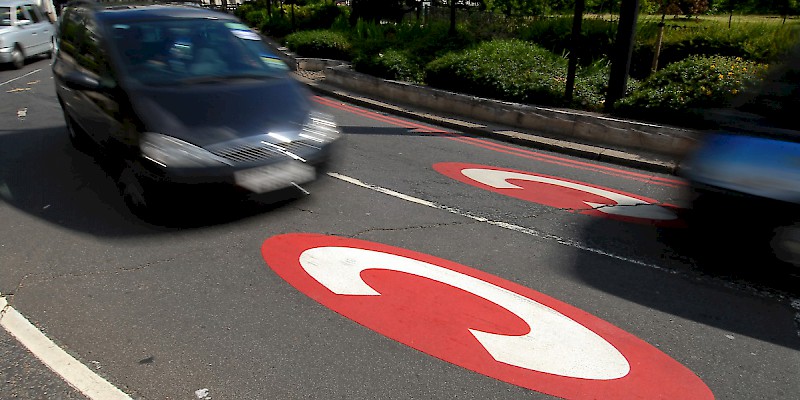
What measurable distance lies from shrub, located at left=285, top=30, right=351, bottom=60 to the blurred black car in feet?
45.9

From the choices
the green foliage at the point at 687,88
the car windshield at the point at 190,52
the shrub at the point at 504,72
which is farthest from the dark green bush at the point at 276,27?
the car windshield at the point at 190,52

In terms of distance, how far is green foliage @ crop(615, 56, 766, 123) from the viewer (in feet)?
30.1

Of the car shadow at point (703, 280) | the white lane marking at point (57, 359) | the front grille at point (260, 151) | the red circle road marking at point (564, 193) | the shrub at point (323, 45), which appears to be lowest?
the white lane marking at point (57, 359)

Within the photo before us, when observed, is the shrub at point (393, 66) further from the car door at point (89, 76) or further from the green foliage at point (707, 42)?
the car door at point (89, 76)

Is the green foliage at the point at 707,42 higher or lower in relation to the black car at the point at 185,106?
higher

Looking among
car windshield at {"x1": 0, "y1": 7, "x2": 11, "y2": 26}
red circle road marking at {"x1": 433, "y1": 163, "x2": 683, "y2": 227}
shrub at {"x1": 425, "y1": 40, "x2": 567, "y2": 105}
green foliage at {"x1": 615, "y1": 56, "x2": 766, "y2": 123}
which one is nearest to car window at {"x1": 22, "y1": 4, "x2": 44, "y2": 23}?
car windshield at {"x1": 0, "y1": 7, "x2": 11, "y2": 26}

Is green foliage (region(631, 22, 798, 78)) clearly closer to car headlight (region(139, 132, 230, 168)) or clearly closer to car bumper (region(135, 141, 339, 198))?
car bumper (region(135, 141, 339, 198))

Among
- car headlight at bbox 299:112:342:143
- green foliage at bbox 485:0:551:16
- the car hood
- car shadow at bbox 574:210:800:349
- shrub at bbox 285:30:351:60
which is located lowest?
car shadow at bbox 574:210:800:349

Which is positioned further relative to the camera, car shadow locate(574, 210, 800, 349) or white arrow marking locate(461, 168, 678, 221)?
white arrow marking locate(461, 168, 678, 221)

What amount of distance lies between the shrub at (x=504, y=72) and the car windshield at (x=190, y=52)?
5940 millimetres

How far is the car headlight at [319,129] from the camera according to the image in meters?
5.65

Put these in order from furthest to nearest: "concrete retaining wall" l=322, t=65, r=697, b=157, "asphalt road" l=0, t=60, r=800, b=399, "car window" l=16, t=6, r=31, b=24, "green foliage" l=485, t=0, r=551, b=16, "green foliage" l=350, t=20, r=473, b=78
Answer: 1. "car window" l=16, t=6, r=31, b=24
2. "green foliage" l=485, t=0, r=551, b=16
3. "green foliage" l=350, t=20, r=473, b=78
4. "concrete retaining wall" l=322, t=65, r=697, b=157
5. "asphalt road" l=0, t=60, r=800, b=399

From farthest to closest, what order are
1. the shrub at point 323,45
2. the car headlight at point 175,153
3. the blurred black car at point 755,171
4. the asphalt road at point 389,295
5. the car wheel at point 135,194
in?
the shrub at point 323,45
the car wheel at point 135,194
the car headlight at point 175,153
the blurred black car at point 755,171
the asphalt road at point 389,295

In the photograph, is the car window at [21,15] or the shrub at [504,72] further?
the car window at [21,15]
